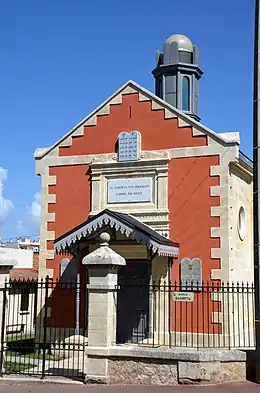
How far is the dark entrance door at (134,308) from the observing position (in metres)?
15.6

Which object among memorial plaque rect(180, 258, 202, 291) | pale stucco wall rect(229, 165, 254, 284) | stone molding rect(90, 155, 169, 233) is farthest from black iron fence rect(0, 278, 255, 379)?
stone molding rect(90, 155, 169, 233)

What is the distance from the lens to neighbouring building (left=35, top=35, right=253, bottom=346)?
49.5ft

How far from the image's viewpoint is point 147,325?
49.8ft

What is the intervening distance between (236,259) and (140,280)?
2808mm

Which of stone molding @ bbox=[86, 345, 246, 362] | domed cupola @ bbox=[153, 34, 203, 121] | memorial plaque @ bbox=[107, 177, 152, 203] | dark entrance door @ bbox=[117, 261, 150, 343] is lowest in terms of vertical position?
stone molding @ bbox=[86, 345, 246, 362]

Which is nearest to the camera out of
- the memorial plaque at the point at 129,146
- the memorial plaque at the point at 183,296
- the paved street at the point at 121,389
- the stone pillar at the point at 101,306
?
the paved street at the point at 121,389

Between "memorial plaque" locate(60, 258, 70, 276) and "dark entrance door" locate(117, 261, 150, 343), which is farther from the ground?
"memorial plaque" locate(60, 258, 70, 276)

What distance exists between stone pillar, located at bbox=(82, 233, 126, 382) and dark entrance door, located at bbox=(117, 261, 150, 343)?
4310 mm

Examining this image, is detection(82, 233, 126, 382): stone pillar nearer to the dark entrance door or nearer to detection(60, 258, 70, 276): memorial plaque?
the dark entrance door

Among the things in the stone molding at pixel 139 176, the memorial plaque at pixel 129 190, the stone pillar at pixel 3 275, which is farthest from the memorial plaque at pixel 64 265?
the stone pillar at pixel 3 275

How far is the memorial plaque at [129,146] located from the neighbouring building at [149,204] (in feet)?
0.10

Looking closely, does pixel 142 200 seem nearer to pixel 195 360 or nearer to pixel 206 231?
pixel 206 231

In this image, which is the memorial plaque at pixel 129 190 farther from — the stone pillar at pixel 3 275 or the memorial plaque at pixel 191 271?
the stone pillar at pixel 3 275

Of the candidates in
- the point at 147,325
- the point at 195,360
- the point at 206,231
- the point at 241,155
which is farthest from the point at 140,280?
the point at 195,360
